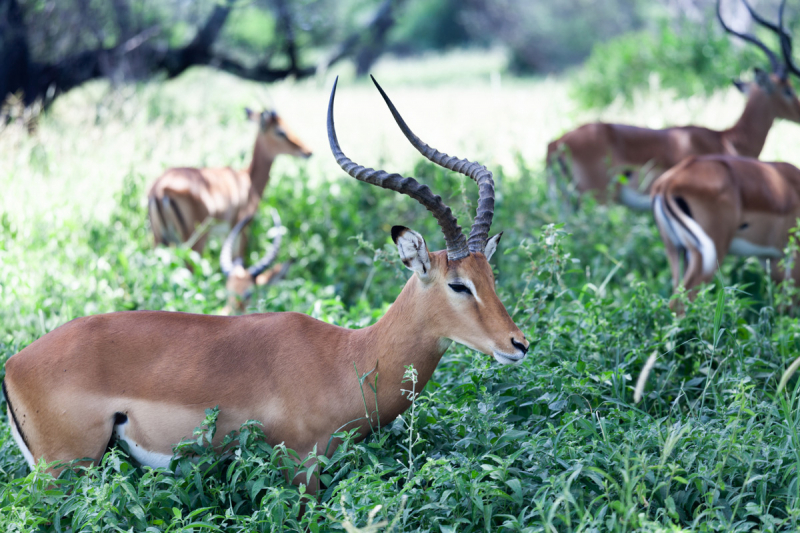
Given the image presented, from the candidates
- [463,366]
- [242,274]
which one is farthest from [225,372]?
[242,274]

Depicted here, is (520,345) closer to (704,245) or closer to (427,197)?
(427,197)

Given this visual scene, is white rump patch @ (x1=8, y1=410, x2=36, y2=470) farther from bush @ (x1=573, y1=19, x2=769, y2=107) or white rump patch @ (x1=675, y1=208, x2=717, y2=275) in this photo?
bush @ (x1=573, y1=19, x2=769, y2=107)

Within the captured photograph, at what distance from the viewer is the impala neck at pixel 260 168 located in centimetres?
725

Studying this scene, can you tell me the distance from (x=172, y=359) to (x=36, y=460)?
623mm

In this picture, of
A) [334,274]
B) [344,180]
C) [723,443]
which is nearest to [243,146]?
[344,180]

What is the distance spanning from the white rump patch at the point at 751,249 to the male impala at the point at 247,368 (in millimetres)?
2914

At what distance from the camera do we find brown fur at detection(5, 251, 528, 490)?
2752mm

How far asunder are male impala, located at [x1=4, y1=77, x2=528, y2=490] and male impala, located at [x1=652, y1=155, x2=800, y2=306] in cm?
250

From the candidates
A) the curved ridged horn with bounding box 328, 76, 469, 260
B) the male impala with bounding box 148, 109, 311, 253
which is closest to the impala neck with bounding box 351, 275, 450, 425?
the curved ridged horn with bounding box 328, 76, 469, 260

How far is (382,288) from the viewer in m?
5.45

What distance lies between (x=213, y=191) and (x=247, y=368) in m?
3.95

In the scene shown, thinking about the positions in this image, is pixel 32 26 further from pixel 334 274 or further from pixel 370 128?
pixel 334 274

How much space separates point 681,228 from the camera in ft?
16.1

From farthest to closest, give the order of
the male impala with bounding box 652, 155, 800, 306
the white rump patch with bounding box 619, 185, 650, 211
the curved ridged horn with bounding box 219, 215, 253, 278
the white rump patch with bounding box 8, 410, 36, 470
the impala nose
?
the white rump patch with bounding box 619, 185, 650, 211
the curved ridged horn with bounding box 219, 215, 253, 278
the male impala with bounding box 652, 155, 800, 306
the white rump patch with bounding box 8, 410, 36, 470
the impala nose
